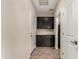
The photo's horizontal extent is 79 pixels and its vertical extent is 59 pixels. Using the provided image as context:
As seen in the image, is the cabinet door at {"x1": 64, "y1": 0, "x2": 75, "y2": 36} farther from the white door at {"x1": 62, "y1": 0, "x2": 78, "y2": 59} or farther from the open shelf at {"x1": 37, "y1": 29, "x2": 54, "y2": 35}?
the open shelf at {"x1": 37, "y1": 29, "x2": 54, "y2": 35}

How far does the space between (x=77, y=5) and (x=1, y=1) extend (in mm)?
1142

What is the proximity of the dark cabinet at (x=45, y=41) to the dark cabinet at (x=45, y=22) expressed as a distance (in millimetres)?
816

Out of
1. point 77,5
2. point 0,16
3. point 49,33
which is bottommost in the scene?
point 49,33

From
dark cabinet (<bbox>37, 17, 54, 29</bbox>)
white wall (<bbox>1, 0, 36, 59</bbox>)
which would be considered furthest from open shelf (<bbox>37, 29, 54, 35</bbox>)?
white wall (<bbox>1, 0, 36, 59</bbox>)

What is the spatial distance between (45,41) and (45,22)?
147 cm

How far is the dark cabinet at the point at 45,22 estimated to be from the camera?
10195mm

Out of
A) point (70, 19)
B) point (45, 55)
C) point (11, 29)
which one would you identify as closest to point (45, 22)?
point (45, 55)

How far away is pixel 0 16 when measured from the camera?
1.88 meters

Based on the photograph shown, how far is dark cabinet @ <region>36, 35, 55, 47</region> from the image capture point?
9.84 metres

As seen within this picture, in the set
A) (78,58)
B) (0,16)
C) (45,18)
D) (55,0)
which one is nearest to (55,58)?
(55,0)

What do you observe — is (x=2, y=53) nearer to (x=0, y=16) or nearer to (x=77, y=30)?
(x=0, y=16)

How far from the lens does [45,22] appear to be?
1023cm

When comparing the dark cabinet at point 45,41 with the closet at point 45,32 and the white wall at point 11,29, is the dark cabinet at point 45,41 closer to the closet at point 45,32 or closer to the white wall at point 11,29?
the closet at point 45,32

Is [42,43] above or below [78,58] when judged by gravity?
below
